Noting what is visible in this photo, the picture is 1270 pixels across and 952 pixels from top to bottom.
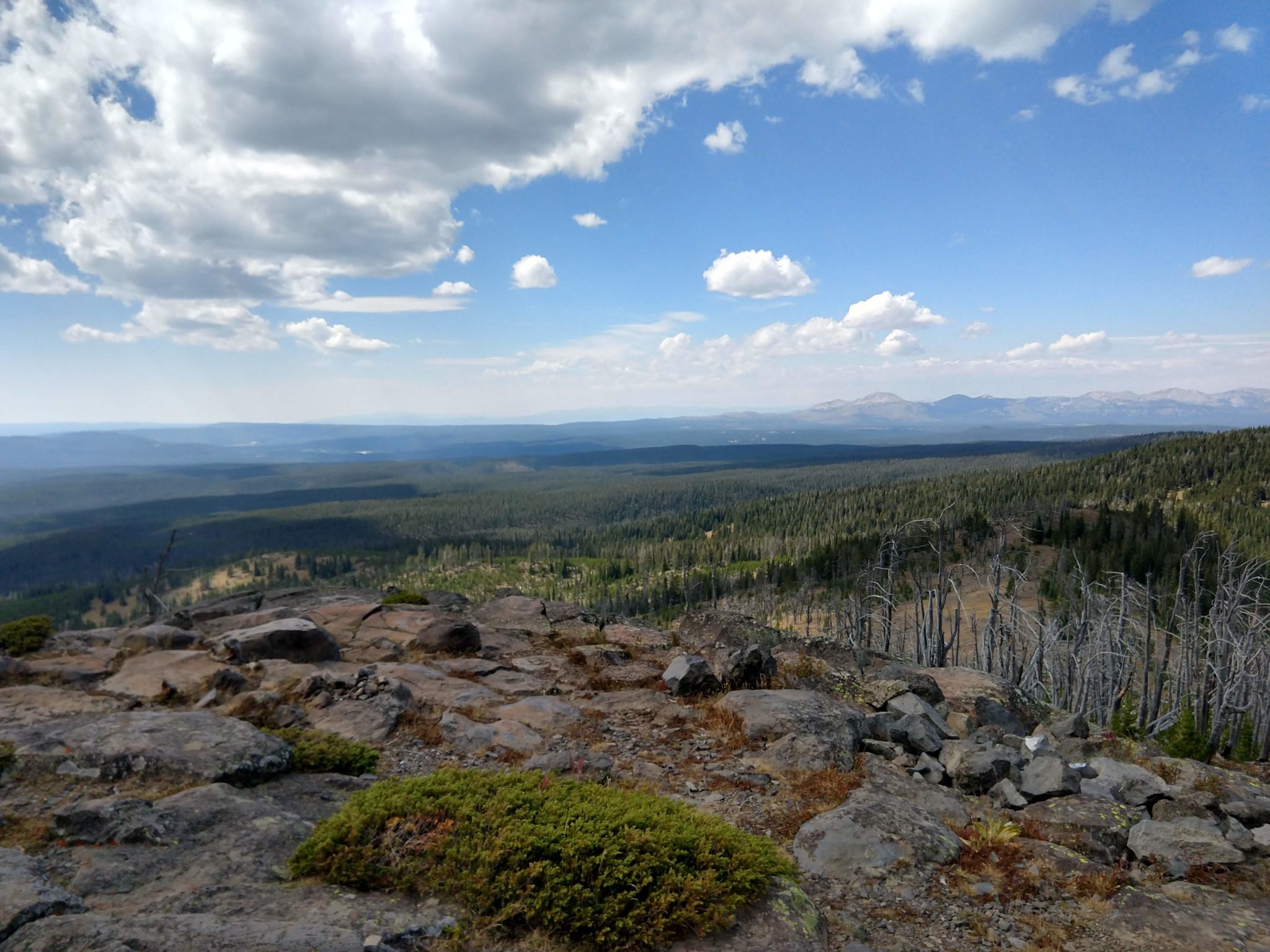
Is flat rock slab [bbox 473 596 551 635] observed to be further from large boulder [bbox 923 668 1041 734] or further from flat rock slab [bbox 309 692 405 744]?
large boulder [bbox 923 668 1041 734]

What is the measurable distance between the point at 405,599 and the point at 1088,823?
88.1ft

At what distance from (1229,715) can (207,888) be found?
4908cm

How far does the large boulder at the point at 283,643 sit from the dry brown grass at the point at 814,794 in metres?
15.4

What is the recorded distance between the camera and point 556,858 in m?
7.68

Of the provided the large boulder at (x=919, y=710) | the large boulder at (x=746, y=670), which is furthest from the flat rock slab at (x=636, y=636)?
the large boulder at (x=919, y=710)

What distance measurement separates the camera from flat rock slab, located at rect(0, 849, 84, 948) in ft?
19.7

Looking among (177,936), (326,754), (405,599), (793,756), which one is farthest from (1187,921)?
(405,599)

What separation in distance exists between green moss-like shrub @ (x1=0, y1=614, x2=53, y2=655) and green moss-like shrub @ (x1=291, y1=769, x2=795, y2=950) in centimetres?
1862

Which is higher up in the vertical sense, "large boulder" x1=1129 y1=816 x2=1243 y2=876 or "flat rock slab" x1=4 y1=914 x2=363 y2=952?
"flat rock slab" x1=4 y1=914 x2=363 y2=952

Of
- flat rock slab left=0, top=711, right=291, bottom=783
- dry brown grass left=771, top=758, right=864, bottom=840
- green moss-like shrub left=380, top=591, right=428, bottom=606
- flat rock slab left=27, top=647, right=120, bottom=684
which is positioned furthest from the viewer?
green moss-like shrub left=380, top=591, right=428, bottom=606

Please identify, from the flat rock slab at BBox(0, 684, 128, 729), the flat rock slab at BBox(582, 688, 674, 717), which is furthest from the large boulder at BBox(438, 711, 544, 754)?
the flat rock slab at BBox(0, 684, 128, 729)

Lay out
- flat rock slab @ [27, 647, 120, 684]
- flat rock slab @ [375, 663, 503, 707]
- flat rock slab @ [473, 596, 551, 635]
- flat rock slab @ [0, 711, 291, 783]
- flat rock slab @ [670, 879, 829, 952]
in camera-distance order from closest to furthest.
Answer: flat rock slab @ [670, 879, 829, 952], flat rock slab @ [0, 711, 291, 783], flat rock slab @ [375, 663, 503, 707], flat rock slab @ [27, 647, 120, 684], flat rock slab @ [473, 596, 551, 635]

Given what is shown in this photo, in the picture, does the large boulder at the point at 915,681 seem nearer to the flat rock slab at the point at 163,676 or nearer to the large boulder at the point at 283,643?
the large boulder at the point at 283,643

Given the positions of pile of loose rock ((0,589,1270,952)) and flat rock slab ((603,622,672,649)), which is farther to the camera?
flat rock slab ((603,622,672,649))
